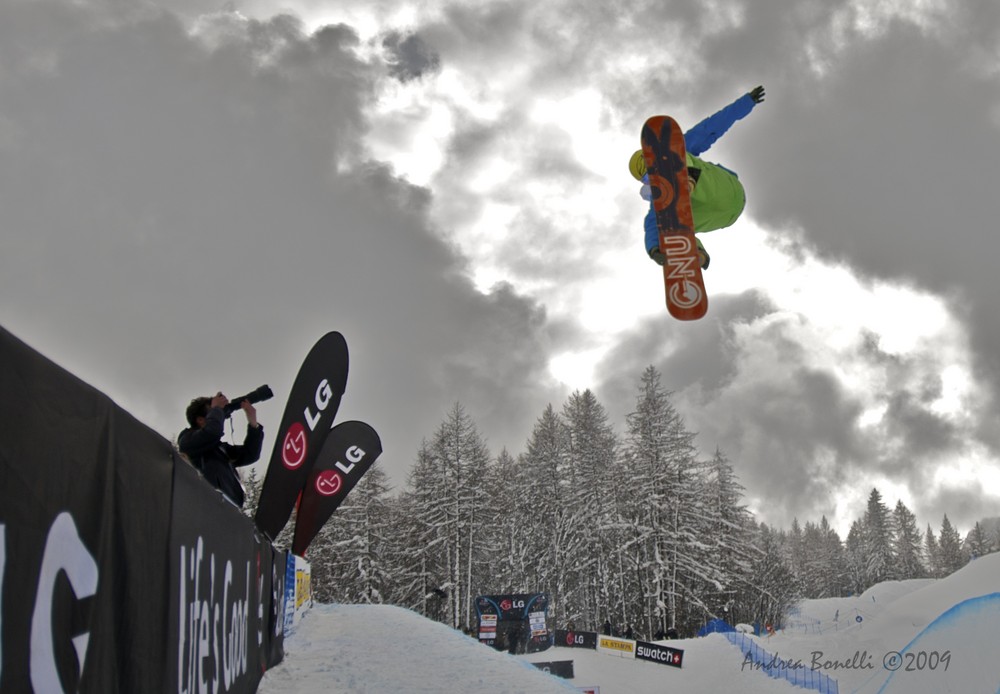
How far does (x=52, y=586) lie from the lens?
1.85 meters

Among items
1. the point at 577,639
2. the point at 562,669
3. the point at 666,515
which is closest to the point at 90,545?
the point at 562,669

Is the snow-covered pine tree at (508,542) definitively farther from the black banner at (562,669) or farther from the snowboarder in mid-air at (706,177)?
the snowboarder in mid-air at (706,177)

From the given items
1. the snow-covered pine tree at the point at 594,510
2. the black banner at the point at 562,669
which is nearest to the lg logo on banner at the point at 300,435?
the black banner at the point at 562,669

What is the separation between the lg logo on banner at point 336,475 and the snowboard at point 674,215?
1293 cm

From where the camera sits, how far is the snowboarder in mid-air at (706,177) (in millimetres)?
7422

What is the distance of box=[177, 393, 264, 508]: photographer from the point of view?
17.5 feet

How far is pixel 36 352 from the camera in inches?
71.0

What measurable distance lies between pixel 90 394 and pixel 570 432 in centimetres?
4338

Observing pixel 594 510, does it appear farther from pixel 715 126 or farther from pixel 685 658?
pixel 715 126

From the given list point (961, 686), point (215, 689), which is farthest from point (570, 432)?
point (215, 689)

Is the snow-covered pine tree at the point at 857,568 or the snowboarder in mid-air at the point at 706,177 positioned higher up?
the snowboarder in mid-air at the point at 706,177

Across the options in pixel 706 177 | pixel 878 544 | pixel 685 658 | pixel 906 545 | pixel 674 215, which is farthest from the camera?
pixel 906 545

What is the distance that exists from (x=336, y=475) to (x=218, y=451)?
1253 centimetres

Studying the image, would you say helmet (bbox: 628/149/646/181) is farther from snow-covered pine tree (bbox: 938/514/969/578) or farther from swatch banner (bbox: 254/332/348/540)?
snow-covered pine tree (bbox: 938/514/969/578)
